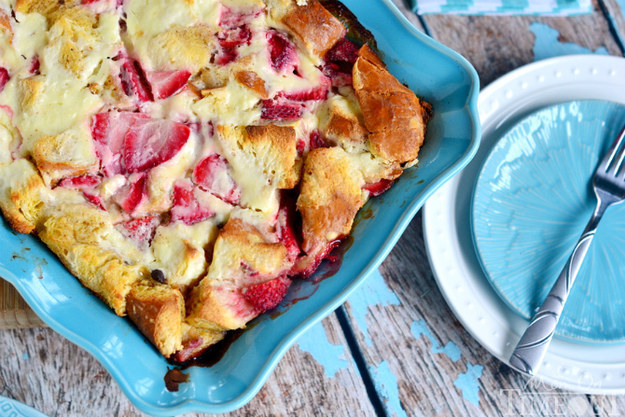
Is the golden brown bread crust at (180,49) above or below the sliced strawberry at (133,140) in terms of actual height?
above

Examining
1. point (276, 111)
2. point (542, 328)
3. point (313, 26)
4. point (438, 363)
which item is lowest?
point (438, 363)

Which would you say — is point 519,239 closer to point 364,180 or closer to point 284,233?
point 364,180

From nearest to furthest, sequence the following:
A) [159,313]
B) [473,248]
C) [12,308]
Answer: [159,313]
[12,308]
[473,248]

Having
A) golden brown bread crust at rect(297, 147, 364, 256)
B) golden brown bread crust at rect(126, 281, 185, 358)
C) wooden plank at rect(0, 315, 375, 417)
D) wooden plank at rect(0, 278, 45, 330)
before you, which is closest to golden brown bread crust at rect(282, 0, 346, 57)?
golden brown bread crust at rect(297, 147, 364, 256)

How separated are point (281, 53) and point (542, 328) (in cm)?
91

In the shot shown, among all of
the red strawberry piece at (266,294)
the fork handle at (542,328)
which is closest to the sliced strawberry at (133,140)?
the red strawberry piece at (266,294)

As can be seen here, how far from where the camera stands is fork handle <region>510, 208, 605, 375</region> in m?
1.39

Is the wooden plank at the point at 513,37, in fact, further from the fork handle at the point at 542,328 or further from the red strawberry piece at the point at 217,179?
the red strawberry piece at the point at 217,179

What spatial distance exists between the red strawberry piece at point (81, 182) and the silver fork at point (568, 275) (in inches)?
42.1

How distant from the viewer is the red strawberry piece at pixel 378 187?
1.22m

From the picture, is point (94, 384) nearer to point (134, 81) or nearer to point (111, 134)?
point (111, 134)

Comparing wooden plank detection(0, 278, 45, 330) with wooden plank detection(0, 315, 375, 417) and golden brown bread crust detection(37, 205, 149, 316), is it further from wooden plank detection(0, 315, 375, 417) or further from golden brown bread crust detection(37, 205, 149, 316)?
golden brown bread crust detection(37, 205, 149, 316)

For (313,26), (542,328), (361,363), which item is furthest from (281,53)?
(542,328)

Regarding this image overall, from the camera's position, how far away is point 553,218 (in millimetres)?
1504
